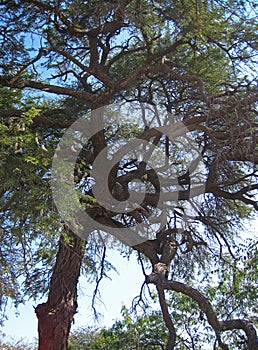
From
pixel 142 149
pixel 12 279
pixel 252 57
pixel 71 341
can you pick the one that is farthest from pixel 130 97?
pixel 71 341

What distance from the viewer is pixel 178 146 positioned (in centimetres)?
828

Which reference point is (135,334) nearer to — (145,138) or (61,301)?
(61,301)

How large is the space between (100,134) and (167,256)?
1992 mm

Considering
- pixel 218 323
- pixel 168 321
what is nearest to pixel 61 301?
pixel 168 321

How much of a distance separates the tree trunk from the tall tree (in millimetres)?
17

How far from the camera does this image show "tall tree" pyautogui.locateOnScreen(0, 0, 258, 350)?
18.7 feet

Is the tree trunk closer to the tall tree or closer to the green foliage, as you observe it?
the tall tree

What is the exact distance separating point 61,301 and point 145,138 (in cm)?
250

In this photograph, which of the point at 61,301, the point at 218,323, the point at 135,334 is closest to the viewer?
the point at 218,323

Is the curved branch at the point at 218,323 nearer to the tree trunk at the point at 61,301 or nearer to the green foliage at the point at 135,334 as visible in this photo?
the tree trunk at the point at 61,301

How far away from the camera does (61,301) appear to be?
6.78 meters

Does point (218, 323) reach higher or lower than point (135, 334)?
lower

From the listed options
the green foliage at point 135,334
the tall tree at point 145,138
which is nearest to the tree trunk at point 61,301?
the tall tree at point 145,138

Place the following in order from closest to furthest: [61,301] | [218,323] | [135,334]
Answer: [218,323] < [61,301] < [135,334]
